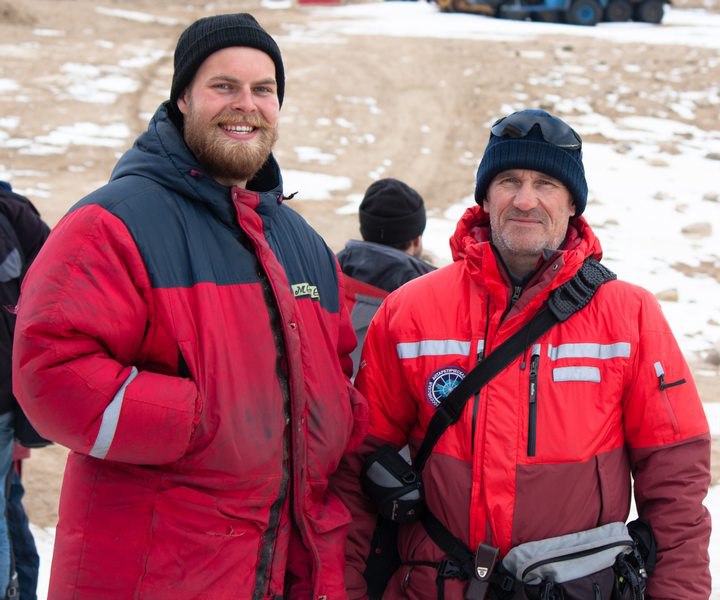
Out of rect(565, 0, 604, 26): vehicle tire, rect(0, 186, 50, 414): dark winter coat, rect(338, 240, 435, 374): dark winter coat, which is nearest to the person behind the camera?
rect(338, 240, 435, 374): dark winter coat

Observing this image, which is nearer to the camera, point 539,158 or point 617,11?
point 539,158

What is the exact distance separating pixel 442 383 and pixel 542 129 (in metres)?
0.77

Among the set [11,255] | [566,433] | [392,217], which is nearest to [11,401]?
[11,255]

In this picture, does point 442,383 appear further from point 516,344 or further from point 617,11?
point 617,11

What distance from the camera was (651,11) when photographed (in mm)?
23422

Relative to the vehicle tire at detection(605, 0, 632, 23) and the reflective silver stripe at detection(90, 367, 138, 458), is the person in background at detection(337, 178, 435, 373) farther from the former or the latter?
the vehicle tire at detection(605, 0, 632, 23)

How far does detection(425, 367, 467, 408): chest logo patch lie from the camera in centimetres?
249

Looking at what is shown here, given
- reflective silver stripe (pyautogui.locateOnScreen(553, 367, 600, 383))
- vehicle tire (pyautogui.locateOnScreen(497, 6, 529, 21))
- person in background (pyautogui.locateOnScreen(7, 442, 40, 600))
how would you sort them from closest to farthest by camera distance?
reflective silver stripe (pyautogui.locateOnScreen(553, 367, 600, 383)) → person in background (pyautogui.locateOnScreen(7, 442, 40, 600)) → vehicle tire (pyautogui.locateOnScreen(497, 6, 529, 21))

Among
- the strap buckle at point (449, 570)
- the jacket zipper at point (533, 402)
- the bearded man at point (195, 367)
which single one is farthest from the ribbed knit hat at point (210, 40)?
the strap buckle at point (449, 570)

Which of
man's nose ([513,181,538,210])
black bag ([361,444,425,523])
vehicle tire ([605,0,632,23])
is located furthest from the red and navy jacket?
vehicle tire ([605,0,632,23])

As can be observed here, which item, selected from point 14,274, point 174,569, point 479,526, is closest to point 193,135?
point 174,569

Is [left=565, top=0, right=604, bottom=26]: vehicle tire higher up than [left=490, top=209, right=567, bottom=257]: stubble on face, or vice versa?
[left=490, top=209, right=567, bottom=257]: stubble on face

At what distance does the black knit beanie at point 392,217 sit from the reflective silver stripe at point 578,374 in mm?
1708

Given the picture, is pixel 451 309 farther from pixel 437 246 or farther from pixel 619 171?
pixel 619 171
